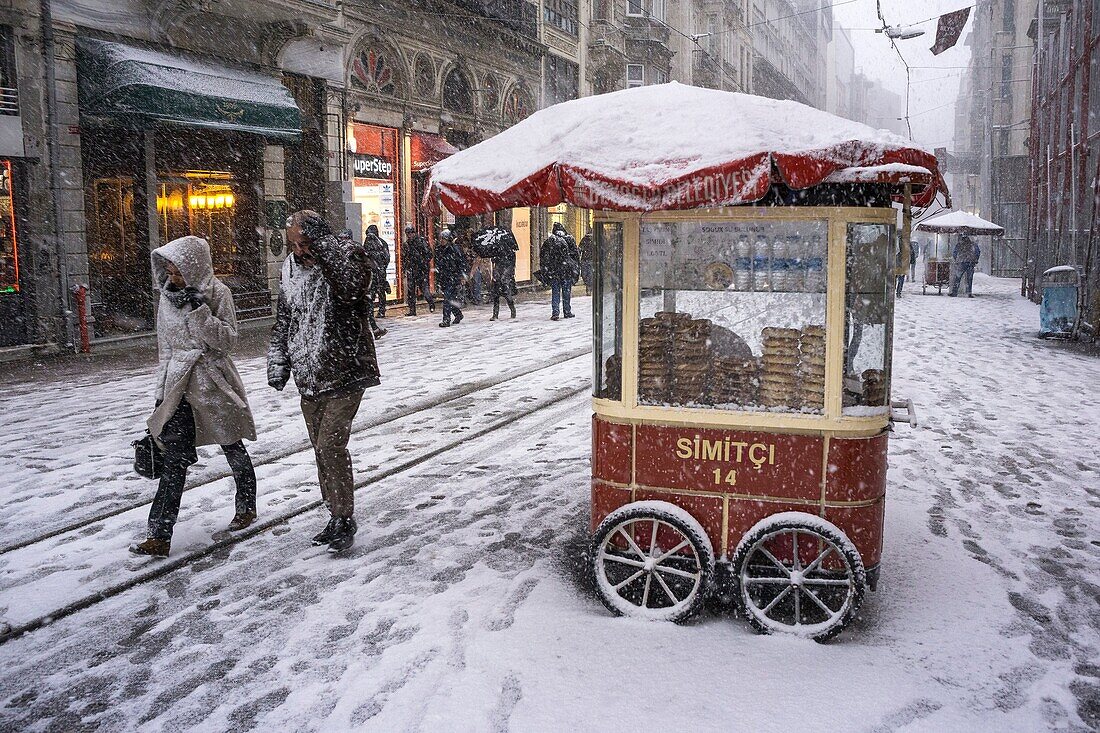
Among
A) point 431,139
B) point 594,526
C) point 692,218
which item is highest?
point 431,139

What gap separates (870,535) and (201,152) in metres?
15.8

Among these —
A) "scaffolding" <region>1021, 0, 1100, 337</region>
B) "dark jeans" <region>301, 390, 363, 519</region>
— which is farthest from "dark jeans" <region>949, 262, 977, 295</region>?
"dark jeans" <region>301, 390, 363, 519</region>

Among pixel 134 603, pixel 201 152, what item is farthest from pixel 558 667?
pixel 201 152

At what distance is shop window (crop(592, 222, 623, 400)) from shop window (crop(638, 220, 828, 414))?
0.41ft

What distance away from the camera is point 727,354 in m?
4.67

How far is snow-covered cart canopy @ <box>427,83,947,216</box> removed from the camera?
3922 mm

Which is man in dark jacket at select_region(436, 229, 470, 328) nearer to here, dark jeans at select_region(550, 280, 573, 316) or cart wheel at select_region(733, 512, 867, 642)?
dark jeans at select_region(550, 280, 573, 316)

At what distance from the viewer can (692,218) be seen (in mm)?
4488

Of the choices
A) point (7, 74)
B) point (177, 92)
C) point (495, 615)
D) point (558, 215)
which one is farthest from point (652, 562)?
point (558, 215)

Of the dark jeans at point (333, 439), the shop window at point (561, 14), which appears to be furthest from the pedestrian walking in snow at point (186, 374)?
the shop window at point (561, 14)

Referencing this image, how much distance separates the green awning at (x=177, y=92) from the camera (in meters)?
14.0

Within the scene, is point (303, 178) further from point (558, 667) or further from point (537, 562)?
point (558, 667)

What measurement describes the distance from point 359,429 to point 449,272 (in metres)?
9.77

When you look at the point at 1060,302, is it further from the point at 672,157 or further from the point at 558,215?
the point at 558,215
